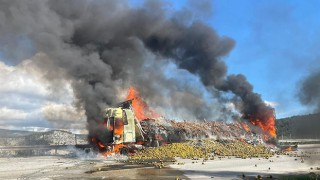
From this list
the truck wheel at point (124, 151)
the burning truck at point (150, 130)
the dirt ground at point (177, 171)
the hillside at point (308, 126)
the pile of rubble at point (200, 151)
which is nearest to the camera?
the hillside at point (308, 126)

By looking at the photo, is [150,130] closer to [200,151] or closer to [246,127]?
[200,151]

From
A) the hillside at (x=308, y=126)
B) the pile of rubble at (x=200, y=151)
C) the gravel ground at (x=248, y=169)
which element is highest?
the hillside at (x=308, y=126)

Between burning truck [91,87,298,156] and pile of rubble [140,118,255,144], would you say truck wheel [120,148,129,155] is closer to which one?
burning truck [91,87,298,156]

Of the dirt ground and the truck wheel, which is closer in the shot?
the dirt ground

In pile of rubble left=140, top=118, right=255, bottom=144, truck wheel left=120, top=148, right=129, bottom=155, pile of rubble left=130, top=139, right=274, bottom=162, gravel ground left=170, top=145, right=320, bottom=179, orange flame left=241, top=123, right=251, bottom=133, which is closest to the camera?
gravel ground left=170, top=145, right=320, bottom=179

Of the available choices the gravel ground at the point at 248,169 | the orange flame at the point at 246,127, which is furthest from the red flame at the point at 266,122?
the gravel ground at the point at 248,169

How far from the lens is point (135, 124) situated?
6169 cm

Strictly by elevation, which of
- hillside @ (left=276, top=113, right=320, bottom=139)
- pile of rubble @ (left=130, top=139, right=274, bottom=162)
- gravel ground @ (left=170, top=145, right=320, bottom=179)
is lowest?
gravel ground @ (left=170, top=145, right=320, bottom=179)

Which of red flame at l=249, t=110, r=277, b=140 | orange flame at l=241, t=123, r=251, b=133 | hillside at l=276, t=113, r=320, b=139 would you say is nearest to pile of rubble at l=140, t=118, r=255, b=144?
orange flame at l=241, t=123, r=251, b=133

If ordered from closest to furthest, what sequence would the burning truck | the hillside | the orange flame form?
the hillside
the burning truck
the orange flame

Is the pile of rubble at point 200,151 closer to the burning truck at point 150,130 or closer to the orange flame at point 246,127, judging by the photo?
the burning truck at point 150,130

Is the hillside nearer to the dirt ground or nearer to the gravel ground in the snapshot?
the dirt ground

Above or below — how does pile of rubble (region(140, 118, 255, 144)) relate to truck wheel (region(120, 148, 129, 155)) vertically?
above

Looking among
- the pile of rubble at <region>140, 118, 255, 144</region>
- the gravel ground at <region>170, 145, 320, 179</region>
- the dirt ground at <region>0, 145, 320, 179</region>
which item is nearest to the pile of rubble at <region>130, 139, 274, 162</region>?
the pile of rubble at <region>140, 118, 255, 144</region>
